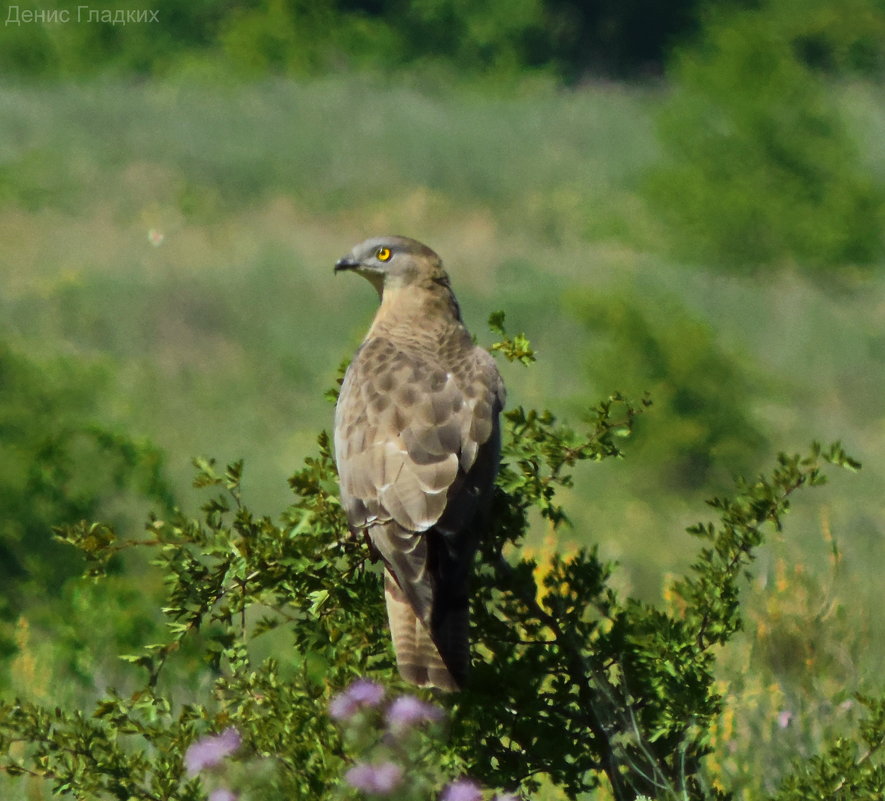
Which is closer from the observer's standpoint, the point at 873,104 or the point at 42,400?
the point at 42,400

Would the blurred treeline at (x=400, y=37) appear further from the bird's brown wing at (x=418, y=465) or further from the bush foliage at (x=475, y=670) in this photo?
the bush foliage at (x=475, y=670)

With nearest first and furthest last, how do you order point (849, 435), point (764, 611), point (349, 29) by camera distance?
point (764, 611), point (849, 435), point (349, 29)

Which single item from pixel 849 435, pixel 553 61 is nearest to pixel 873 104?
pixel 553 61

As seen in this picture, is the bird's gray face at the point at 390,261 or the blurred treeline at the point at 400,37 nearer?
the bird's gray face at the point at 390,261

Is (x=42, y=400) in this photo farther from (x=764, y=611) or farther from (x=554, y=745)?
(x=554, y=745)

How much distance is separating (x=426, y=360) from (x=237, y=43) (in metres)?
49.2

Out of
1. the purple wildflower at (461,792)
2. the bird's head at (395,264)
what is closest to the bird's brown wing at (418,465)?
the purple wildflower at (461,792)

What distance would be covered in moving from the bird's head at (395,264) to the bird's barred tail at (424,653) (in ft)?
6.31

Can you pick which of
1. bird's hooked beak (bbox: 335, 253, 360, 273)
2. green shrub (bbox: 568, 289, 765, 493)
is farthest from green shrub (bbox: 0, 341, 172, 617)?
green shrub (bbox: 568, 289, 765, 493)

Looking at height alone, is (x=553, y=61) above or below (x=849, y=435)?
below

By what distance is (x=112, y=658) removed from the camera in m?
7.39

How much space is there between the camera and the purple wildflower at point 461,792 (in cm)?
352

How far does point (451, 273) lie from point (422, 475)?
22.5 m

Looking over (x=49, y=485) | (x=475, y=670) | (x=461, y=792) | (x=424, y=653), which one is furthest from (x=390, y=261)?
(x=49, y=485)
